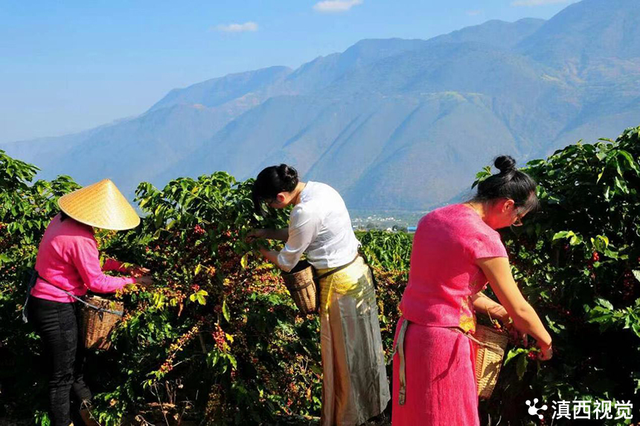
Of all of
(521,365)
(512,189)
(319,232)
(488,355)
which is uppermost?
(512,189)

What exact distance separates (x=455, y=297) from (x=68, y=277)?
9.26 ft

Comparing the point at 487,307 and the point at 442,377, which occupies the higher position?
the point at 487,307

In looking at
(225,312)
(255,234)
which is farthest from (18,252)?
(255,234)

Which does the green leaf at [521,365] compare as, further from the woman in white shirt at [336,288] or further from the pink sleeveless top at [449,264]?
the woman in white shirt at [336,288]

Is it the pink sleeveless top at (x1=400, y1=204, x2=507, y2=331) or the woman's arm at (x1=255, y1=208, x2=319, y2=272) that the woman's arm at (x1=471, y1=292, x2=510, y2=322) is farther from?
the woman's arm at (x1=255, y1=208, x2=319, y2=272)

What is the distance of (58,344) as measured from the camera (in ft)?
15.5

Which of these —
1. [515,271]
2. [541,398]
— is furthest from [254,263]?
[541,398]

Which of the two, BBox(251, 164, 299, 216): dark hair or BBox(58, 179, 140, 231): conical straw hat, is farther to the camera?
BBox(58, 179, 140, 231): conical straw hat

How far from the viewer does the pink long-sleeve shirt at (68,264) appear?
15.0 ft

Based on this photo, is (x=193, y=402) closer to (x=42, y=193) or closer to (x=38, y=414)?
(x=38, y=414)

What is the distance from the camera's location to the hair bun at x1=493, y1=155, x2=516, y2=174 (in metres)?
3.36

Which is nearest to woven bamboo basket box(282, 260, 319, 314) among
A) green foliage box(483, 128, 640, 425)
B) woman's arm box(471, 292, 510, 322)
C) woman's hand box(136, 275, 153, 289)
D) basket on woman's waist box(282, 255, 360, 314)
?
basket on woman's waist box(282, 255, 360, 314)

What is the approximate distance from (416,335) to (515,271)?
1.58 meters

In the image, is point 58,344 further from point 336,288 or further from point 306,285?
point 336,288
